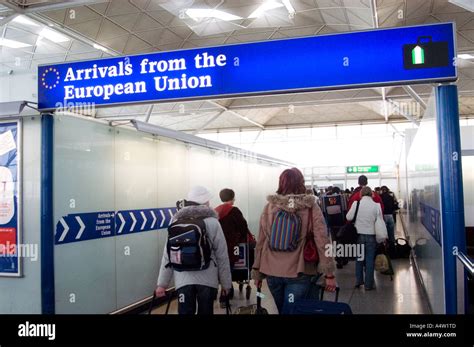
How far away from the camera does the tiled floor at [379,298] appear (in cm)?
603

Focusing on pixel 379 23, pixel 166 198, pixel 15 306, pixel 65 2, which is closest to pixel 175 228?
pixel 15 306

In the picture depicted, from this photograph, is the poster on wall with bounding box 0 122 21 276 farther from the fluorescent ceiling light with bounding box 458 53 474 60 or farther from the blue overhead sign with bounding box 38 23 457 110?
the fluorescent ceiling light with bounding box 458 53 474 60

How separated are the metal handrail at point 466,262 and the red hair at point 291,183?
1.26m

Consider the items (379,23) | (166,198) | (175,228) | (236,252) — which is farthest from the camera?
(379,23)

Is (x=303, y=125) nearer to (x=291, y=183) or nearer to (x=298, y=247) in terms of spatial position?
(x=291, y=183)

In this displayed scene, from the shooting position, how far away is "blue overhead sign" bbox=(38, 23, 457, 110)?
11.3 feet


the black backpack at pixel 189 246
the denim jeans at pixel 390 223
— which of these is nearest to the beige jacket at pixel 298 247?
the black backpack at pixel 189 246

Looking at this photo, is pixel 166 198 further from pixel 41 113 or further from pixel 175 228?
pixel 175 228

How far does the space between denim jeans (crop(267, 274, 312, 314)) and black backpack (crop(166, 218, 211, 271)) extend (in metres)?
0.58

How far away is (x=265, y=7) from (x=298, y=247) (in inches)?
462

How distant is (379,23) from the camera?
531 inches

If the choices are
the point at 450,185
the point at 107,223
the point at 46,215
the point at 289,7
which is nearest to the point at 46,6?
the point at 289,7

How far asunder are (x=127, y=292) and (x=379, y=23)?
1131 cm

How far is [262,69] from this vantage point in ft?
12.9
